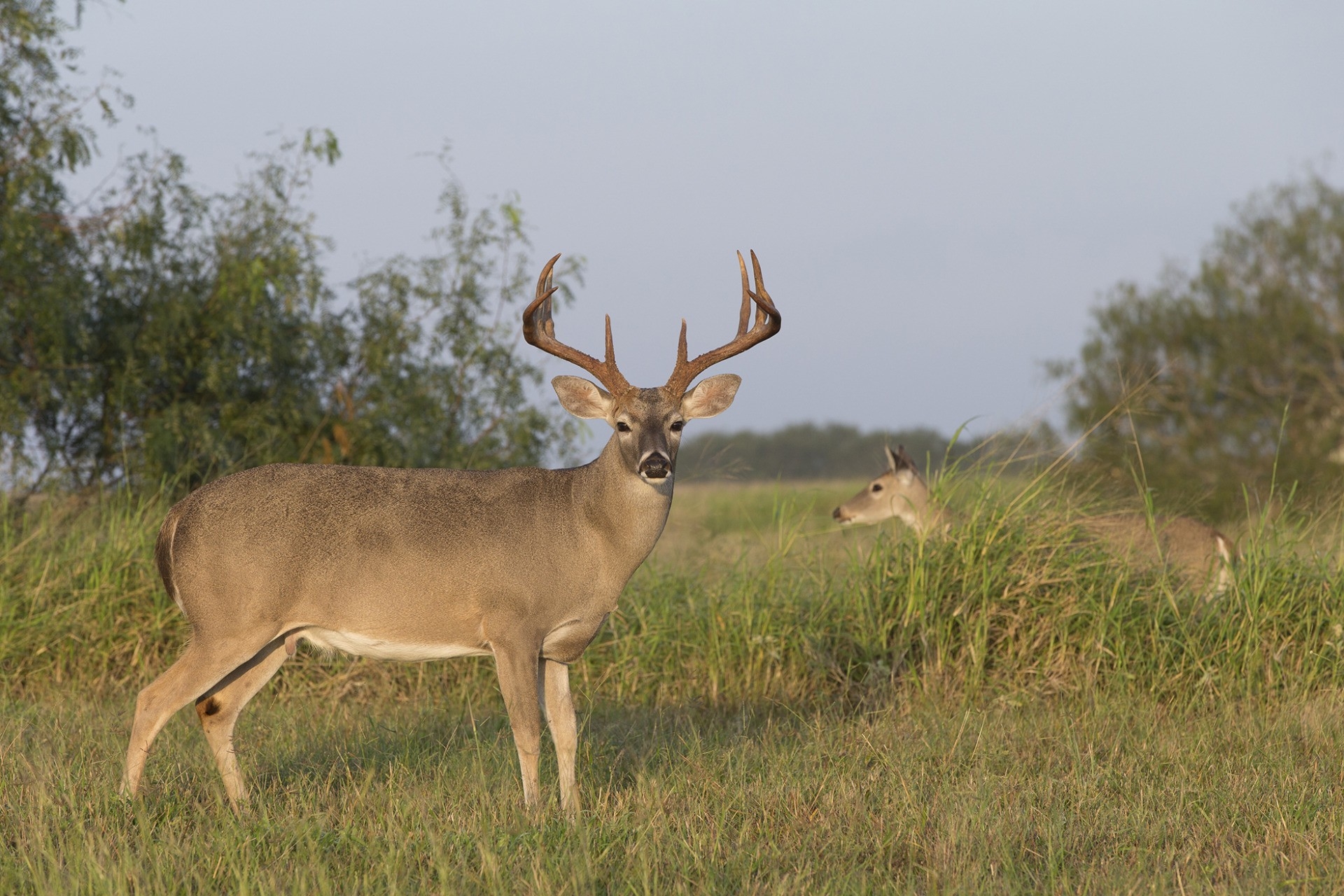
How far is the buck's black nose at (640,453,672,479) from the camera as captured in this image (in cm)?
534

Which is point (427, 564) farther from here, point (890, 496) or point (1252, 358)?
point (1252, 358)

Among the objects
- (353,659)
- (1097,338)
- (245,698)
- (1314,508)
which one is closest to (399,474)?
(245,698)

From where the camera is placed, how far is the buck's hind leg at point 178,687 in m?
5.30

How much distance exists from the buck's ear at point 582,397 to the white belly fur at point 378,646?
3.98ft

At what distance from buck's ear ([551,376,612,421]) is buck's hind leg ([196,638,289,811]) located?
1.65 metres

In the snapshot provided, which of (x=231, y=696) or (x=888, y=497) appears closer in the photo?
(x=231, y=696)

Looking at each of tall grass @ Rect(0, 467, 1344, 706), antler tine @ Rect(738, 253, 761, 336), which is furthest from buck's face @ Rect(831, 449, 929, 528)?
antler tine @ Rect(738, 253, 761, 336)

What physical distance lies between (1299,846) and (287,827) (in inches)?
140

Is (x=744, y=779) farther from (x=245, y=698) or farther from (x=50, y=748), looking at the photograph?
(x=50, y=748)

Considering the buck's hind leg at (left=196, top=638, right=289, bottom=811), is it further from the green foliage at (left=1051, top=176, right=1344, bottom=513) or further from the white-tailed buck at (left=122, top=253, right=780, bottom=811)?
the green foliage at (left=1051, top=176, right=1344, bottom=513)

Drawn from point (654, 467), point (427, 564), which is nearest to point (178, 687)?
point (427, 564)

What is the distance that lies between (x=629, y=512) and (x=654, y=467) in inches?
21.1

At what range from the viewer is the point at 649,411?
5.80m

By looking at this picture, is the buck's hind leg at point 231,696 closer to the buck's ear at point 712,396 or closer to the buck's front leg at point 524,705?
the buck's front leg at point 524,705
